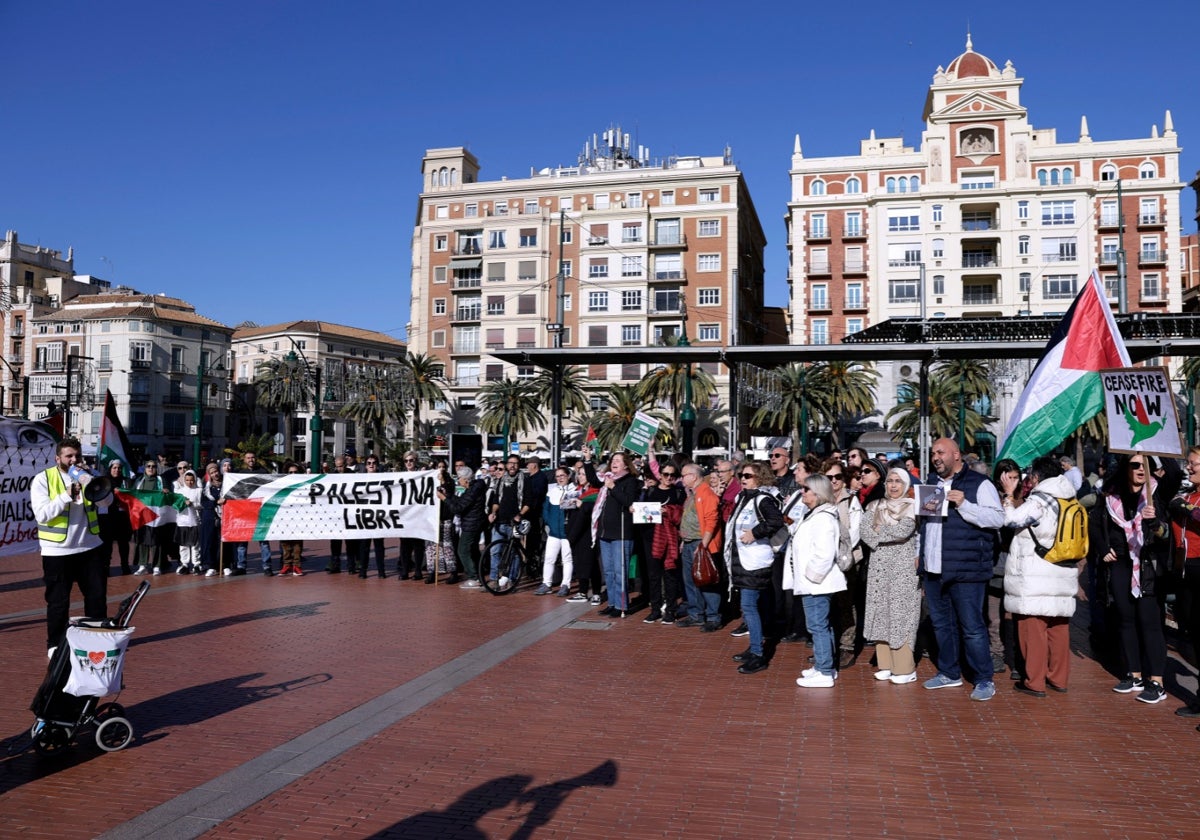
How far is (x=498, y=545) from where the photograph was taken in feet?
43.9

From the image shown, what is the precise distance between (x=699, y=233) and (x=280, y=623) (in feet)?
189

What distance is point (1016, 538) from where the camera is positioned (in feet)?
24.8

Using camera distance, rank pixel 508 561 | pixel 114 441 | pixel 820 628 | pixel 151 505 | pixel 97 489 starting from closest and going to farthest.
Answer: pixel 97 489 < pixel 820 628 < pixel 508 561 < pixel 151 505 < pixel 114 441

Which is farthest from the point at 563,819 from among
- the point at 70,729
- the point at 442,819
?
the point at 70,729

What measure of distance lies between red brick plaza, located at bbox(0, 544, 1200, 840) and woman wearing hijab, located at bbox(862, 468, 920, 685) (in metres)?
0.36

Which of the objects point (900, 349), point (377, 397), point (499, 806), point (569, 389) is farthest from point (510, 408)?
point (499, 806)

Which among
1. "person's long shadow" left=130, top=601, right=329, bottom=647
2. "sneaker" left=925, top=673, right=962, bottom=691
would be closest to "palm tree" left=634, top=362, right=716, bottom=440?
"person's long shadow" left=130, top=601, right=329, bottom=647

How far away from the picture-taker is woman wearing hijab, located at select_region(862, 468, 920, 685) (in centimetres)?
785

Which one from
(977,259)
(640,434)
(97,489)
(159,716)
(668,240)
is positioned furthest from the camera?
(668,240)

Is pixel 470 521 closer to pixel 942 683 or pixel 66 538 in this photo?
pixel 66 538

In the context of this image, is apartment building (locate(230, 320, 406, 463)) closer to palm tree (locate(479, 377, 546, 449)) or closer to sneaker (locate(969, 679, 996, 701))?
palm tree (locate(479, 377, 546, 449))

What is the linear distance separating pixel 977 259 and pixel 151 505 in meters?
56.7

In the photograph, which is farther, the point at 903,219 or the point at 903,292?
the point at 903,219

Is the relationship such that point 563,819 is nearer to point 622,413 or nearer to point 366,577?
point 366,577
